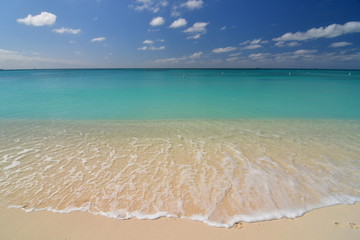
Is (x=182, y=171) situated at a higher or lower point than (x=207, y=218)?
higher

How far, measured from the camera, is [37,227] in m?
2.94

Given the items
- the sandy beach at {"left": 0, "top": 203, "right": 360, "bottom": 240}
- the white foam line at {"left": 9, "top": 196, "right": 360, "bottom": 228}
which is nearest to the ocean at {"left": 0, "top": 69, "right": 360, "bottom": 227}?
the white foam line at {"left": 9, "top": 196, "right": 360, "bottom": 228}

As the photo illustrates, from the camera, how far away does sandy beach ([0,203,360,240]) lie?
2791mm

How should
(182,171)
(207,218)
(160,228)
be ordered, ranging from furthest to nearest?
(182,171)
(207,218)
(160,228)

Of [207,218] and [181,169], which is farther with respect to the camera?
[181,169]

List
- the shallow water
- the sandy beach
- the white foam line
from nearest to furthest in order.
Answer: the sandy beach < the white foam line < the shallow water

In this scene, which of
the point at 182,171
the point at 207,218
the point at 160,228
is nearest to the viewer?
the point at 160,228

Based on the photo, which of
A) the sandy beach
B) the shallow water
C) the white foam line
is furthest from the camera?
the shallow water

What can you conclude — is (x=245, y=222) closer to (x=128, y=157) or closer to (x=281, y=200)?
(x=281, y=200)

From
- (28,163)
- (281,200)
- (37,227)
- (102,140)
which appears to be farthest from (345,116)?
(28,163)

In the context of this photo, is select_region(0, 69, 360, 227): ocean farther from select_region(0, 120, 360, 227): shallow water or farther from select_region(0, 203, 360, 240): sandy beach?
select_region(0, 203, 360, 240): sandy beach

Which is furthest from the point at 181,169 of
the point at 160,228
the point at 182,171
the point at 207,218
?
the point at 160,228

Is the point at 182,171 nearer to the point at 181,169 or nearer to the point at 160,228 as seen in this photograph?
the point at 181,169

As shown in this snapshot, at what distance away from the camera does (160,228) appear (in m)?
2.93
